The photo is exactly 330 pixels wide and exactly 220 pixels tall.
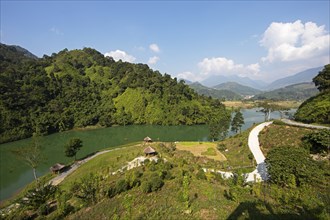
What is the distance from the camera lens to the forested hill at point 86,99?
209ft

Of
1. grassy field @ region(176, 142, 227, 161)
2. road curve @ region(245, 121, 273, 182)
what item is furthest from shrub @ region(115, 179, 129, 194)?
grassy field @ region(176, 142, 227, 161)

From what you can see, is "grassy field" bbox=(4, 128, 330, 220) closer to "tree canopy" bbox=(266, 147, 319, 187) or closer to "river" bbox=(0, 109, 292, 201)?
"tree canopy" bbox=(266, 147, 319, 187)

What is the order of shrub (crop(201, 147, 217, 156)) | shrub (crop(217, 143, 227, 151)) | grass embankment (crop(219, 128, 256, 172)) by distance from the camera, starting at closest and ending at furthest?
grass embankment (crop(219, 128, 256, 172)) < shrub (crop(201, 147, 217, 156)) < shrub (crop(217, 143, 227, 151))

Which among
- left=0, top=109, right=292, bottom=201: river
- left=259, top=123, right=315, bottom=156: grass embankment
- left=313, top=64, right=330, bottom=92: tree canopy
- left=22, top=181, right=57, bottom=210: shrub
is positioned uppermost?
left=313, top=64, right=330, bottom=92: tree canopy

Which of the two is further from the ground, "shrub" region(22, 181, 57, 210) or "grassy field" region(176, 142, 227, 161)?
"shrub" region(22, 181, 57, 210)

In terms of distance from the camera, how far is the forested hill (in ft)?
209

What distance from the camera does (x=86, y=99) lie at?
82938 millimetres

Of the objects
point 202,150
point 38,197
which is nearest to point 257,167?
point 202,150

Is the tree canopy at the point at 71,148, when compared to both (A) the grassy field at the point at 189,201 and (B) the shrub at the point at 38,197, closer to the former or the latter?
(A) the grassy field at the point at 189,201

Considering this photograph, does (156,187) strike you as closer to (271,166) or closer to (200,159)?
(271,166)

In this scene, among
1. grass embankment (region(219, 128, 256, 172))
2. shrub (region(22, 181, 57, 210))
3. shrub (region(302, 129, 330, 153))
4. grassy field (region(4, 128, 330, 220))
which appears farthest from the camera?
grass embankment (region(219, 128, 256, 172))

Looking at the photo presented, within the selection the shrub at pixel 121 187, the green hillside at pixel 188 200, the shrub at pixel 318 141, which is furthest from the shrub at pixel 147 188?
the shrub at pixel 318 141

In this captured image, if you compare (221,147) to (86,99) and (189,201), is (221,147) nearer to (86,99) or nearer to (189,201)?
(189,201)

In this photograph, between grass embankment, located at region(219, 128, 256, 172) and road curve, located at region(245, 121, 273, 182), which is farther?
grass embankment, located at region(219, 128, 256, 172)
